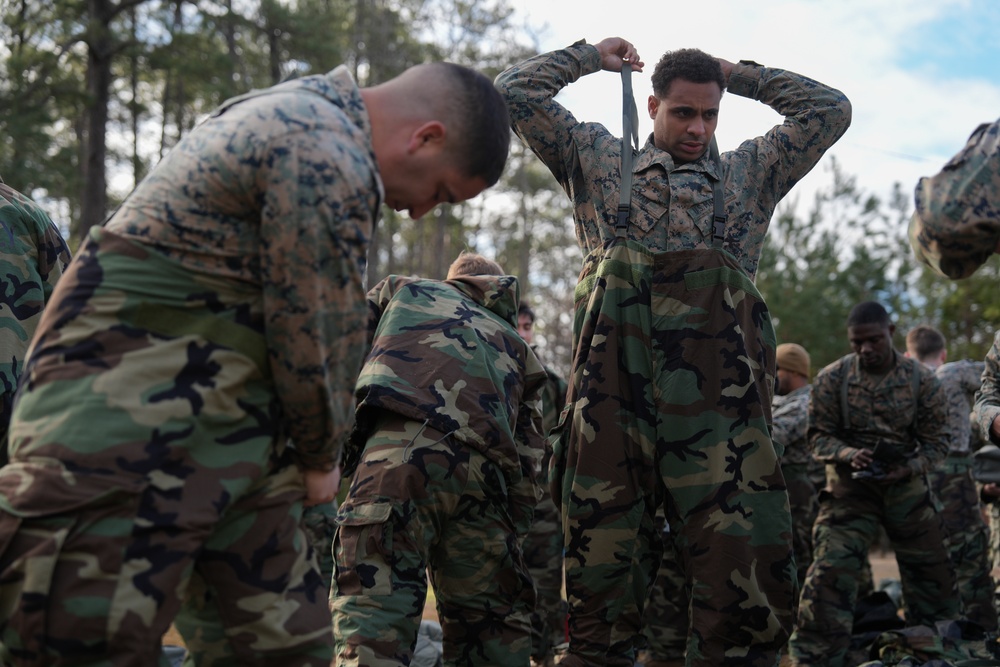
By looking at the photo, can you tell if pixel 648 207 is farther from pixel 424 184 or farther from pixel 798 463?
pixel 798 463

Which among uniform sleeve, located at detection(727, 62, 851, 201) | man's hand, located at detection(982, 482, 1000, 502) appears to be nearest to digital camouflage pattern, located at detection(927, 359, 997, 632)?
man's hand, located at detection(982, 482, 1000, 502)

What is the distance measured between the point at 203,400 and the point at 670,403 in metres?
2.38

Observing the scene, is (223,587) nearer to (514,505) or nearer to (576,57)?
(514,505)

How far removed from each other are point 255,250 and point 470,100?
0.74m

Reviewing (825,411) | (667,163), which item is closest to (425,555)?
(667,163)

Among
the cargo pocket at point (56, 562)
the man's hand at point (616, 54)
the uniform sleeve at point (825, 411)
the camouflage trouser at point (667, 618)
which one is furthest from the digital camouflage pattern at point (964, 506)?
the cargo pocket at point (56, 562)

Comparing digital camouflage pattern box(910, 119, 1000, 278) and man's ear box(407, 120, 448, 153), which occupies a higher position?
man's ear box(407, 120, 448, 153)

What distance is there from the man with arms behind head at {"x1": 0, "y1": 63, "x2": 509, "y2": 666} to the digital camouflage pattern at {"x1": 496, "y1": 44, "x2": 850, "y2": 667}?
1.91 meters

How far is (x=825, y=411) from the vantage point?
7660mm

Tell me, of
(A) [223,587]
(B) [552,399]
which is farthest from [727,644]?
(B) [552,399]

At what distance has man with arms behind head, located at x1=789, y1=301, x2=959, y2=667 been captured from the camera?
23.3 feet

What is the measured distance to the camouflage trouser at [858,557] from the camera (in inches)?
277

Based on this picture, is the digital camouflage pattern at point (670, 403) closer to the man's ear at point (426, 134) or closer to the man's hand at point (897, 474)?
the man's ear at point (426, 134)

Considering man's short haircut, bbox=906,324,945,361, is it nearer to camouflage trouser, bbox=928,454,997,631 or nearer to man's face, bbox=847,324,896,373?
camouflage trouser, bbox=928,454,997,631
